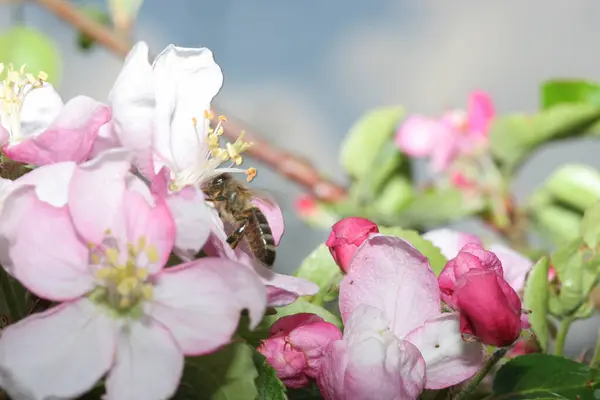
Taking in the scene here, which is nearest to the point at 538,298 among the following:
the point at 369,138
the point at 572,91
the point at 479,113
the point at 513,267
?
the point at 513,267

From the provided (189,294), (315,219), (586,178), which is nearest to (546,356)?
(189,294)

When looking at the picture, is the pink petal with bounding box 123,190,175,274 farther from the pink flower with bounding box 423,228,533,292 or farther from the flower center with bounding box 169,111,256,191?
the pink flower with bounding box 423,228,533,292

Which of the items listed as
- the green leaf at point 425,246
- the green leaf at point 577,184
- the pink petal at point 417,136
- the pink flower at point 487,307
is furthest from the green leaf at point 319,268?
the pink petal at point 417,136

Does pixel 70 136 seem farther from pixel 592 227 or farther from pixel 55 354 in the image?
pixel 592 227

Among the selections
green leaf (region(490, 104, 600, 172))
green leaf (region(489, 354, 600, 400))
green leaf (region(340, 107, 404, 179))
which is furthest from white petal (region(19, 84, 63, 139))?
green leaf (region(340, 107, 404, 179))

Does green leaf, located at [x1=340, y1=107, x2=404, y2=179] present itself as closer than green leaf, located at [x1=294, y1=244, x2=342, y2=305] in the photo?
No

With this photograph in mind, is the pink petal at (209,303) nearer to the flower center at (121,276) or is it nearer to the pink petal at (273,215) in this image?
the flower center at (121,276)
